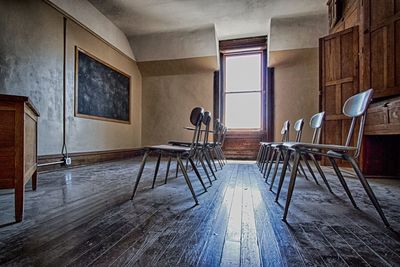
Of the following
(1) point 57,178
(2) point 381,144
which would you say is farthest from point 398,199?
(1) point 57,178

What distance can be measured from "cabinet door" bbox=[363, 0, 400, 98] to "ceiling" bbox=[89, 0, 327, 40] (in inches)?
71.1

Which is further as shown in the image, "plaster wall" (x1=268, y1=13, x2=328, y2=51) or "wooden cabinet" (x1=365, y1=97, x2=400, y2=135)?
"plaster wall" (x1=268, y1=13, x2=328, y2=51)

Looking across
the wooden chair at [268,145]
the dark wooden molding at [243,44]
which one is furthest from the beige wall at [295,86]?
the wooden chair at [268,145]

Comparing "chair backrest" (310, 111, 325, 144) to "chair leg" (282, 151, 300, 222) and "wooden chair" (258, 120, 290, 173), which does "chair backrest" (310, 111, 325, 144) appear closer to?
"wooden chair" (258, 120, 290, 173)

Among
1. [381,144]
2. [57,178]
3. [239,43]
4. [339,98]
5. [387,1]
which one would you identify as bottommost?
[57,178]

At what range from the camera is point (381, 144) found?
3.13 m

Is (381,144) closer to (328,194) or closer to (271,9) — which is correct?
(328,194)

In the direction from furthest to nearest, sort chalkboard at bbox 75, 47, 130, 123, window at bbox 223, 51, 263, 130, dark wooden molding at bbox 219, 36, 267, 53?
window at bbox 223, 51, 263, 130 < dark wooden molding at bbox 219, 36, 267, 53 < chalkboard at bbox 75, 47, 130, 123

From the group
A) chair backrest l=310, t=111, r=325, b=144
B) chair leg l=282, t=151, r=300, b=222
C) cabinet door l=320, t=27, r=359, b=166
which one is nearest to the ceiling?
cabinet door l=320, t=27, r=359, b=166

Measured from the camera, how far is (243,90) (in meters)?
6.21

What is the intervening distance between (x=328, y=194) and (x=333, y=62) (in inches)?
110

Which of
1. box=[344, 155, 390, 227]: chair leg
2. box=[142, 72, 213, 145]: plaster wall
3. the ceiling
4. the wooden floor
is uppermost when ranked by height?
the ceiling

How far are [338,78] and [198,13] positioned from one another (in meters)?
3.08

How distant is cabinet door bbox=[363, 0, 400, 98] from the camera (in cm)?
272
